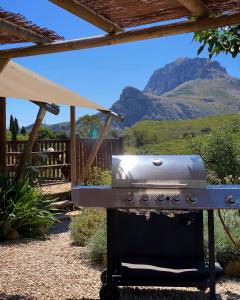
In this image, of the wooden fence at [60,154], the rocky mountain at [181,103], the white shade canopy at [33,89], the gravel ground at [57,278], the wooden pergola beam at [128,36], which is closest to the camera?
the wooden pergola beam at [128,36]

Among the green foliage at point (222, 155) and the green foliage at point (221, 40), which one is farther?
the green foliage at point (222, 155)

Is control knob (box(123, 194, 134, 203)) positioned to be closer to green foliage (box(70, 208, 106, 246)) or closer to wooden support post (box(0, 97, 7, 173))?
green foliage (box(70, 208, 106, 246))

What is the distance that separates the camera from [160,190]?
12.6 ft

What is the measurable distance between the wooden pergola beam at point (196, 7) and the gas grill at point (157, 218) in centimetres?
115

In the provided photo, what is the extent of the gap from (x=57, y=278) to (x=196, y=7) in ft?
10.2

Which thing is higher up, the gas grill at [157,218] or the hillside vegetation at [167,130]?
the hillside vegetation at [167,130]

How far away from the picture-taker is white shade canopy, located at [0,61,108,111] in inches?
356

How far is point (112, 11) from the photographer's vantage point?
163 inches

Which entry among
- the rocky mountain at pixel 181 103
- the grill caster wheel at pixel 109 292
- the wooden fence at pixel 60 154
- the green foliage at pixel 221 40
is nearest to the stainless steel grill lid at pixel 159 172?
the grill caster wheel at pixel 109 292

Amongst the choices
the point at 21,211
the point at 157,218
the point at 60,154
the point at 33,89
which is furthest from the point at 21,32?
the point at 60,154

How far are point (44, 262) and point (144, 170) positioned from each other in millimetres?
2688

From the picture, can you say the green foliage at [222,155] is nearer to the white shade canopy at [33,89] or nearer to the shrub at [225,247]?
the white shade canopy at [33,89]

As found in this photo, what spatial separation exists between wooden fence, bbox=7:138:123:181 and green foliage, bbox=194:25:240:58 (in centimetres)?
903

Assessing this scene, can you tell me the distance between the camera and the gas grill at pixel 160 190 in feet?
12.4
